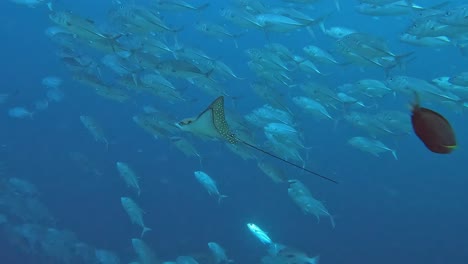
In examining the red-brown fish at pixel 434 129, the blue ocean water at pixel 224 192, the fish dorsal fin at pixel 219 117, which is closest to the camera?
the red-brown fish at pixel 434 129

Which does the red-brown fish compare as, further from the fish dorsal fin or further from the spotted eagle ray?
the fish dorsal fin

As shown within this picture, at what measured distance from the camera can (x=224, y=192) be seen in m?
12.8

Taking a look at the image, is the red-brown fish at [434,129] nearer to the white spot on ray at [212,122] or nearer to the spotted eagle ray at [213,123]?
the spotted eagle ray at [213,123]

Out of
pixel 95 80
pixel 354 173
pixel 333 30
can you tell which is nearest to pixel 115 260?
pixel 95 80

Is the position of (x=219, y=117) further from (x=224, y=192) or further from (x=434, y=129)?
(x=224, y=192)

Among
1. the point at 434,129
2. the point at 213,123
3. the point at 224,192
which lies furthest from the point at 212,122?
the point at 224,192

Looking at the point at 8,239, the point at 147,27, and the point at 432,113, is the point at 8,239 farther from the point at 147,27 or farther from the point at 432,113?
the point at 432,113

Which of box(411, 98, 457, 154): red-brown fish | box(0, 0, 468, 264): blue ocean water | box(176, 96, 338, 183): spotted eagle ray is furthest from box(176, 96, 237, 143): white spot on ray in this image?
box(0, 0, 468, 264): blue ocean water

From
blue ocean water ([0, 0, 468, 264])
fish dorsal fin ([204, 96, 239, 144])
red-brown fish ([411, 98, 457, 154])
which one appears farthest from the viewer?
blue ocean water ([0, 0, 468, 264])

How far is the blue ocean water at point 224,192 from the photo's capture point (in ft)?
35.9

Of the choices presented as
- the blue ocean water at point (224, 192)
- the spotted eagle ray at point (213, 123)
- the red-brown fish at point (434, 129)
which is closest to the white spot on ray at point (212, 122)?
the spotted eagle ray at point (213, 123)

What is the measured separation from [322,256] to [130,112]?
1037 centimetres

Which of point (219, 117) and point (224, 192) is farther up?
point (219, 117)

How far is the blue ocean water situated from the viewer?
430 inches
